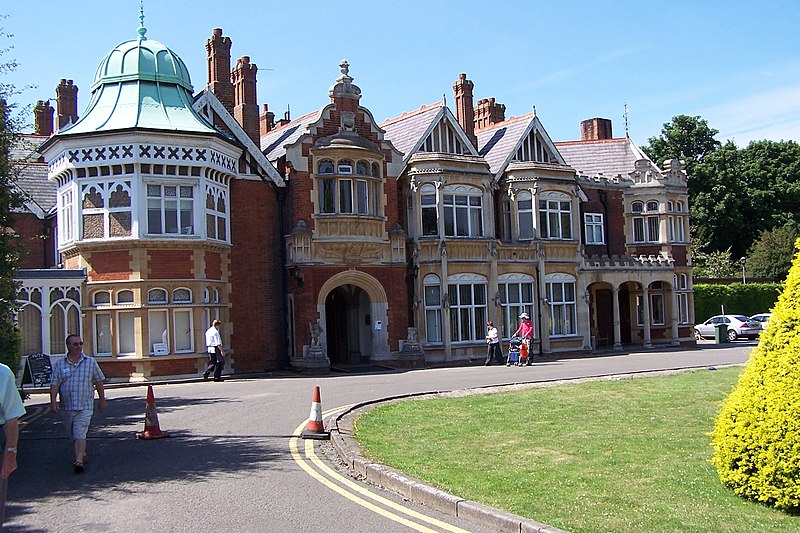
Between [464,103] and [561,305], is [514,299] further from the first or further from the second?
[464,103]

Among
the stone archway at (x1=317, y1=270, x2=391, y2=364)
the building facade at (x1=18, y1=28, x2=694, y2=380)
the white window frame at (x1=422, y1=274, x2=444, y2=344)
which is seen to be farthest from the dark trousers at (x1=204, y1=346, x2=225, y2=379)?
the white window frame at (x1=422, y1=274, x2=444, y2=344)

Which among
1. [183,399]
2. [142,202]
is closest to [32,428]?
[183,399]

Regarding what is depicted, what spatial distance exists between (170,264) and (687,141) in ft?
176

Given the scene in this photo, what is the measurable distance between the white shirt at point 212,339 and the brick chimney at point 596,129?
26154mm

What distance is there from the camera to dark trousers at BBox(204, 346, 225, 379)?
25.0 m

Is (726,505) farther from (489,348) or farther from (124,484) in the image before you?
(489,348)

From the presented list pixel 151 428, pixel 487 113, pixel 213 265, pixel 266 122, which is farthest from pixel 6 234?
pixel 487 113

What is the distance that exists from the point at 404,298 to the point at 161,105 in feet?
35.3

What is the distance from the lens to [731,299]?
52.4m

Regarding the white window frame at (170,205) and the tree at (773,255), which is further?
the tree at (773,255)

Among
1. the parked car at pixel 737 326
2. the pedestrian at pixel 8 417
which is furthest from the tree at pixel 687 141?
the pedestrian at pixel 8 417

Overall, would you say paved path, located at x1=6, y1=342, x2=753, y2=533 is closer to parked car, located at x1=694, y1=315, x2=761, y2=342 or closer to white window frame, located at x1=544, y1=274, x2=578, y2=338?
white window frame, located at x1=544, y1=274, x2=578, y2=338

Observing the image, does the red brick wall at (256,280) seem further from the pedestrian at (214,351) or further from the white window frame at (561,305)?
the white window frame at (561,305)

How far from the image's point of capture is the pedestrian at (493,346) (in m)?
30.9
